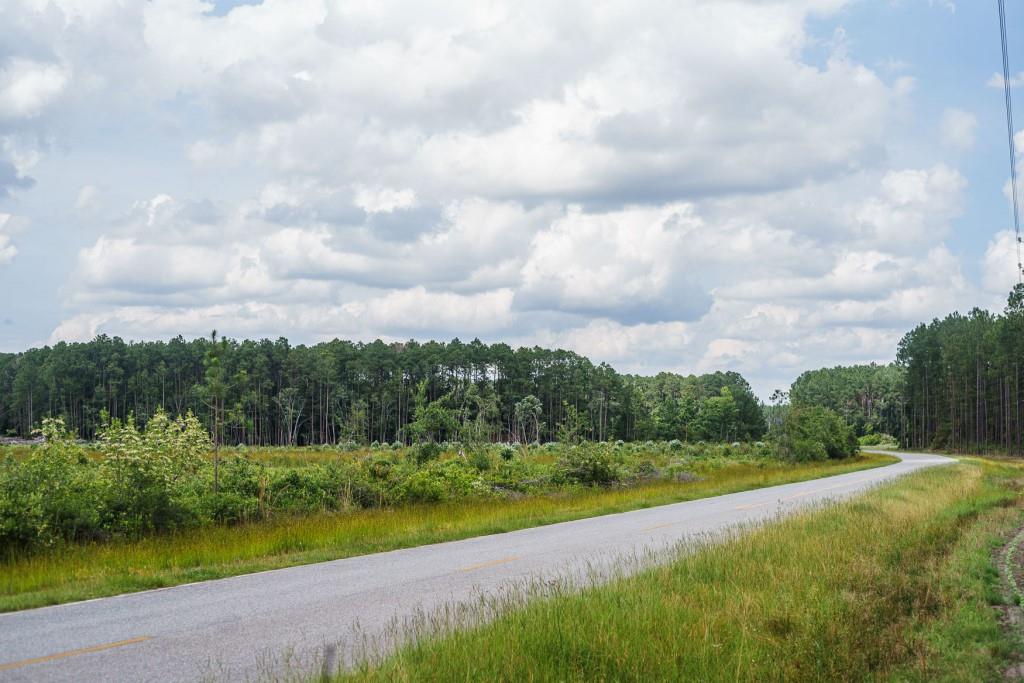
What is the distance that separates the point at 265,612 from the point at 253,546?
17.5ft

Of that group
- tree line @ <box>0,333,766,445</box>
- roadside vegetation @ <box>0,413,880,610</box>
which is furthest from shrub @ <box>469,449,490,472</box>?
tree line @ <box>0,333,766,445</box>

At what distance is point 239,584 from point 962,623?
901cm

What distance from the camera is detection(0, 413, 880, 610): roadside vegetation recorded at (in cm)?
1233

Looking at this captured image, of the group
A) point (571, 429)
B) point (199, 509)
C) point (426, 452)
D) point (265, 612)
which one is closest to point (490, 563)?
point (265, 612)

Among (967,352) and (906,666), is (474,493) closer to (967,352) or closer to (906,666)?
(906,666)

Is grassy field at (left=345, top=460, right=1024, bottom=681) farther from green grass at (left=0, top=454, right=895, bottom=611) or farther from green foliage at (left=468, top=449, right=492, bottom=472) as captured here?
green foliage at (left=468, top=449, right=492, bottom=472)

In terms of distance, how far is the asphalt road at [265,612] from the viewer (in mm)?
6938

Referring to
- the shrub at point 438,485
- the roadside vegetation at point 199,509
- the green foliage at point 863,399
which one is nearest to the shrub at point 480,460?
the roadside vegetation at point 199,509

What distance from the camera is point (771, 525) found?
15.3 metres

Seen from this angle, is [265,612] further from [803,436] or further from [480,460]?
[803,436]

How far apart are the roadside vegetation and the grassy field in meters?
6.16

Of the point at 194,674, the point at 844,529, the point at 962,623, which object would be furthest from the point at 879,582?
the point at 194,674

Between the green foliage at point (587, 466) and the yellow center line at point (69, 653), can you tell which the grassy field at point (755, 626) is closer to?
the yellow center line at point (69, 653)

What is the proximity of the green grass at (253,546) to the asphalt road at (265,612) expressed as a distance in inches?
25.4
